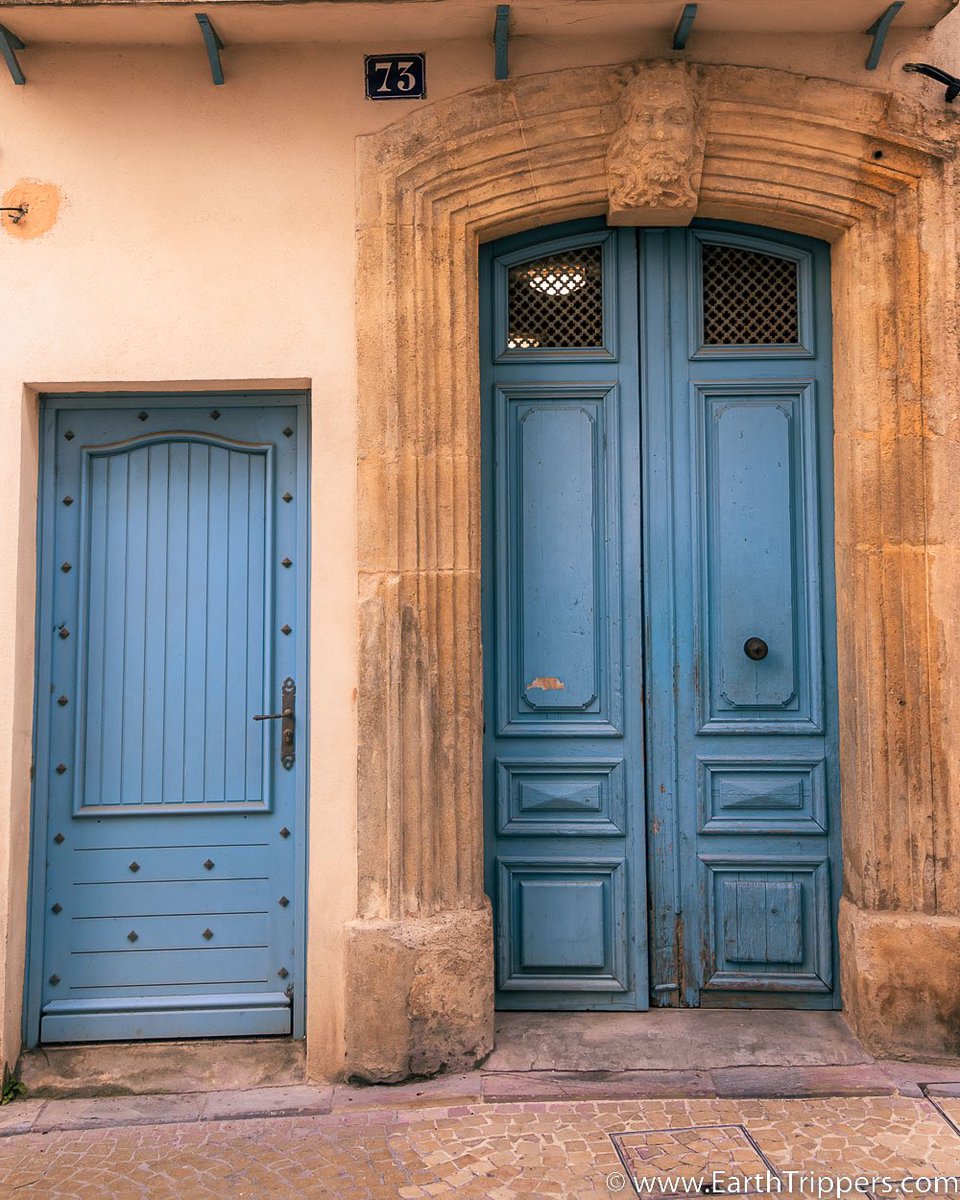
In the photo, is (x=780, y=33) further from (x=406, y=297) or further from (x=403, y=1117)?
(x=403, y=1117)

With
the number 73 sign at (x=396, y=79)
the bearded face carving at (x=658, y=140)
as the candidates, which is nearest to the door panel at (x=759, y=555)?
the bearded face carving at (x=658, y=140)

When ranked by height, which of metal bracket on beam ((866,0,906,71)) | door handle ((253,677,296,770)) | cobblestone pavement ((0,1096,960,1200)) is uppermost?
metal bracket on beam ((866,0,906,71))

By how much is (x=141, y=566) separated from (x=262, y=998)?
1.84 metres

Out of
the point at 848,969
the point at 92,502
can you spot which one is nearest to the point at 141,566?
the point at 92,502

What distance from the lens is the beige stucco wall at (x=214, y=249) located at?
3840mm

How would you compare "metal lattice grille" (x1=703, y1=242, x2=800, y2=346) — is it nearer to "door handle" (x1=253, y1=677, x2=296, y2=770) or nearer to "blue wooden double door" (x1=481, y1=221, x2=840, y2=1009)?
"blue wooden double door" (x1=481, y1=221, x2=840, y2=1009)

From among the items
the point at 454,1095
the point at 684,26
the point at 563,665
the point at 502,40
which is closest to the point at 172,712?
the point at 563,665

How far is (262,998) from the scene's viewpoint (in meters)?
3.94

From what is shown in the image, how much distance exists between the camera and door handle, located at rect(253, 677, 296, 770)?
399 centimetres

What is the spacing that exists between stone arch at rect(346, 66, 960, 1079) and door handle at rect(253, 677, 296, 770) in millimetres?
387

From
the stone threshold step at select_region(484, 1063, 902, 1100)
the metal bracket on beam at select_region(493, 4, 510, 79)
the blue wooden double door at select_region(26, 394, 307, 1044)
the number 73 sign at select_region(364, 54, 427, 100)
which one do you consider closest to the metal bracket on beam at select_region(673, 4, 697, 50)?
the metal bracket on beam at select_region(493, 4, 510, 79)

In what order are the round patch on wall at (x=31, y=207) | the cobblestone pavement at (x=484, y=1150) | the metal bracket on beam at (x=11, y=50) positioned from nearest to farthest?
1. the cobblestone pavement at (x=484, y=1150)
2. the metal bracket on beam at (x=11, y=50)
3. the round patch on wall at (x=31, y=207)

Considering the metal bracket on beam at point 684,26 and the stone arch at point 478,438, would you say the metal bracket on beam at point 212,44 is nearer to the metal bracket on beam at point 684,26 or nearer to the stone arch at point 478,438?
the stone arch at point 478,438

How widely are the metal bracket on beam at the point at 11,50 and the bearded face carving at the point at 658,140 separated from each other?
2.37 meters
